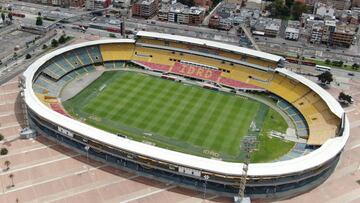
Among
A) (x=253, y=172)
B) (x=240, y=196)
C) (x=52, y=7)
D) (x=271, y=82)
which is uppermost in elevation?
(x=52, y=7)

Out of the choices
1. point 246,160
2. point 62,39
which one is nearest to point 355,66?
point 246,160

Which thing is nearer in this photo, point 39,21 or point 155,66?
point 155,66

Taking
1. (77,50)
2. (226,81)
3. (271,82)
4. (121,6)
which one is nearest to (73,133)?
Answer: (77,50)

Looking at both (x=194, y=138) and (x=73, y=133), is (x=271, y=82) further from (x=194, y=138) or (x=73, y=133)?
(x=73, y=133)

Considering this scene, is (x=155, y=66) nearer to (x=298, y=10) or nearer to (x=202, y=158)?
(x=202, y=158)

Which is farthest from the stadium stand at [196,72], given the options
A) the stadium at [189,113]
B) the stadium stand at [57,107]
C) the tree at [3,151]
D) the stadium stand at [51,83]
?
the tree at [3,151]

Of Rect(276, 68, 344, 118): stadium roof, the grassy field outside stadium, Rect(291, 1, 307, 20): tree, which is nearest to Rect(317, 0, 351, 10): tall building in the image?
Rect(291, 1, 307, 20): tree

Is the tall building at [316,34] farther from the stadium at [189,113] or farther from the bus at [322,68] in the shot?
the stadium at [189,113]
